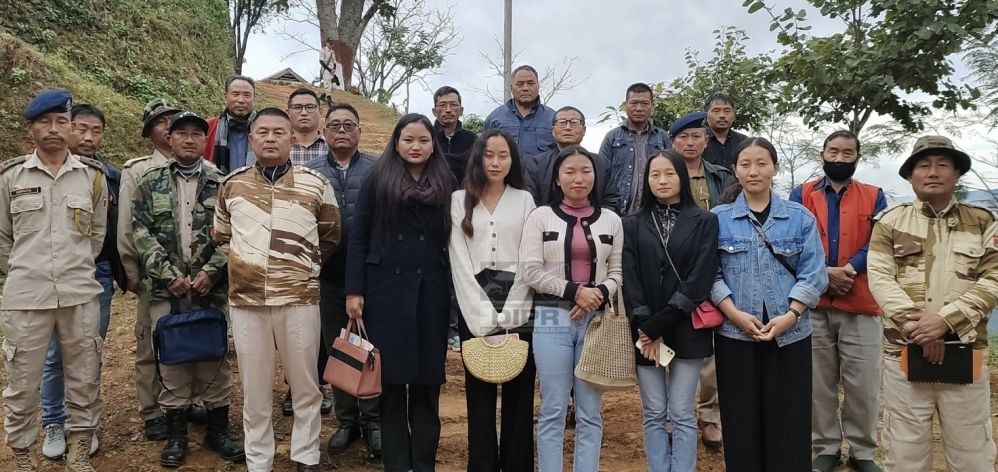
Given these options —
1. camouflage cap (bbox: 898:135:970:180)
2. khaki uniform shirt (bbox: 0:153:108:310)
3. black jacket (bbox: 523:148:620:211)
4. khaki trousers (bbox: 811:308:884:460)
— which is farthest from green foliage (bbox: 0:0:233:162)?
camouflage cap (bbox: 898:135:970:180)

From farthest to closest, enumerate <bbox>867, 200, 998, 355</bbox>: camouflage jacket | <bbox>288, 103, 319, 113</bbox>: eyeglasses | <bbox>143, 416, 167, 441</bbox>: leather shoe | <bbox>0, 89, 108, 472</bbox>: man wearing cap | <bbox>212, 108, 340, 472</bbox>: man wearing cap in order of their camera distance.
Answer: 1. <bbox>288, 103, 319, 113</bbox>: eyeglasses
2. <bbox>143, 416, 167, 441</bbox>: leather shoe
3. <bbox>0, 89, 108, 472</bbox>: man wearing cap
4. <bbox>212, 108, 340, 472</bbox>: man wearing cap
5. <bbox>867, 200, 998, 355</bbox>: camouflage jacket

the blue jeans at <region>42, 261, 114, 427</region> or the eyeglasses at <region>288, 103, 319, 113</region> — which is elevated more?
the eyeglasses at <region>288, 103, 319, 113</region>

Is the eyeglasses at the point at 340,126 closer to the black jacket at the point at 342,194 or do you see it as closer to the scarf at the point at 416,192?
the black jacket at the point at 342,194

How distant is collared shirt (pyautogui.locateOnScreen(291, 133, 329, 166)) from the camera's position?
4.66 metres

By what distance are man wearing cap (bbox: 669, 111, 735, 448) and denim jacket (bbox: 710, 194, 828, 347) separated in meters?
0.96

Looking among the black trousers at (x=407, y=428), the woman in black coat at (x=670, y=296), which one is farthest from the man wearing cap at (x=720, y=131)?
the black trousers at (x=407, y=428)

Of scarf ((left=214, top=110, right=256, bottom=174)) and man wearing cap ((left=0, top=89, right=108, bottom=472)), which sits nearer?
man wearing cap ((left=0, top=89, right=108, bottom=472))

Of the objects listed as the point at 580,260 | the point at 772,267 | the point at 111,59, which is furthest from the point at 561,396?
the point at 111,59

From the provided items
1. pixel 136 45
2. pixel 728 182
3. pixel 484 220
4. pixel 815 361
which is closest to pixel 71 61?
pixel 136 45

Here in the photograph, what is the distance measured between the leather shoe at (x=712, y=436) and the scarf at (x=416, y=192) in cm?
263

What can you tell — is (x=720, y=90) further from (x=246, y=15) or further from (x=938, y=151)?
(x=246, y=15)

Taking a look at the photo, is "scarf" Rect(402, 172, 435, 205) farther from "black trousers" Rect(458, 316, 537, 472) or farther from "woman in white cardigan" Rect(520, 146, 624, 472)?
"black trousers" Rect(458, 316, 537, 472)

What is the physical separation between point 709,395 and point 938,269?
1.79m

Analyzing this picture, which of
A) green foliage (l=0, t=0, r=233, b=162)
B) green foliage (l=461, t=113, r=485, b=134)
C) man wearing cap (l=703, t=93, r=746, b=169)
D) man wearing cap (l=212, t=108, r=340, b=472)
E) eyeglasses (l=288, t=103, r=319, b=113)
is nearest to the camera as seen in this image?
man wearing cap (l=212, t=108, r=340, b=472)
